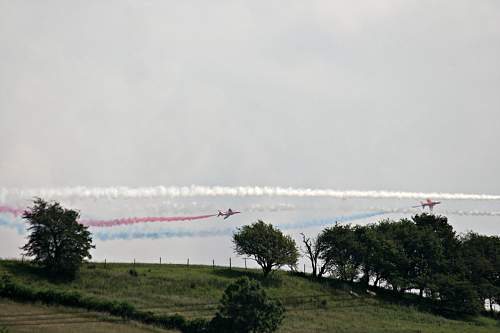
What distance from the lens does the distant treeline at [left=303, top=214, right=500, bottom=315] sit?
140000 mm

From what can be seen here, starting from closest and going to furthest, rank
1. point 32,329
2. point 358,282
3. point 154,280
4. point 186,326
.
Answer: point 32,329 < point 186,326 < point 154,280 < point 358,282

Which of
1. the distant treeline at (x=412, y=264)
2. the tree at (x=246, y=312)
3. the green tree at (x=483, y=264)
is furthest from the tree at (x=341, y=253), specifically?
the tree at (x=246, y=312)

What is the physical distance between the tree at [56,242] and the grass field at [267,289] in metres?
2.54

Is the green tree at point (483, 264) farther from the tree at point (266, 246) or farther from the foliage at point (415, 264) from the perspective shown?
the tree at point (266, 246)

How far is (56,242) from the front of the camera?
115 metres

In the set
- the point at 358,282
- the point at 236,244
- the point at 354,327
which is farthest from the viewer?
the point at 358,282

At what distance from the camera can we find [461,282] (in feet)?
461

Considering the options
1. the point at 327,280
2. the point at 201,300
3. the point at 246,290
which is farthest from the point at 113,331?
the point at 327,280

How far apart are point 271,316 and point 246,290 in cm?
471

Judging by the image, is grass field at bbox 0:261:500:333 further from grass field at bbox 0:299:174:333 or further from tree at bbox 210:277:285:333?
grass field at bbox 0:299:174:333

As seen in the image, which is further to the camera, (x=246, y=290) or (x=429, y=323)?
(x=429, y=323)

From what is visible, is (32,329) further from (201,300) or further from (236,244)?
(236,244)

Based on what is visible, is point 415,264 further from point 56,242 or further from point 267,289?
point 56,242

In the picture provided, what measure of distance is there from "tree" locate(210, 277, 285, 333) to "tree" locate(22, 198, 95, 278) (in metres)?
31.9
